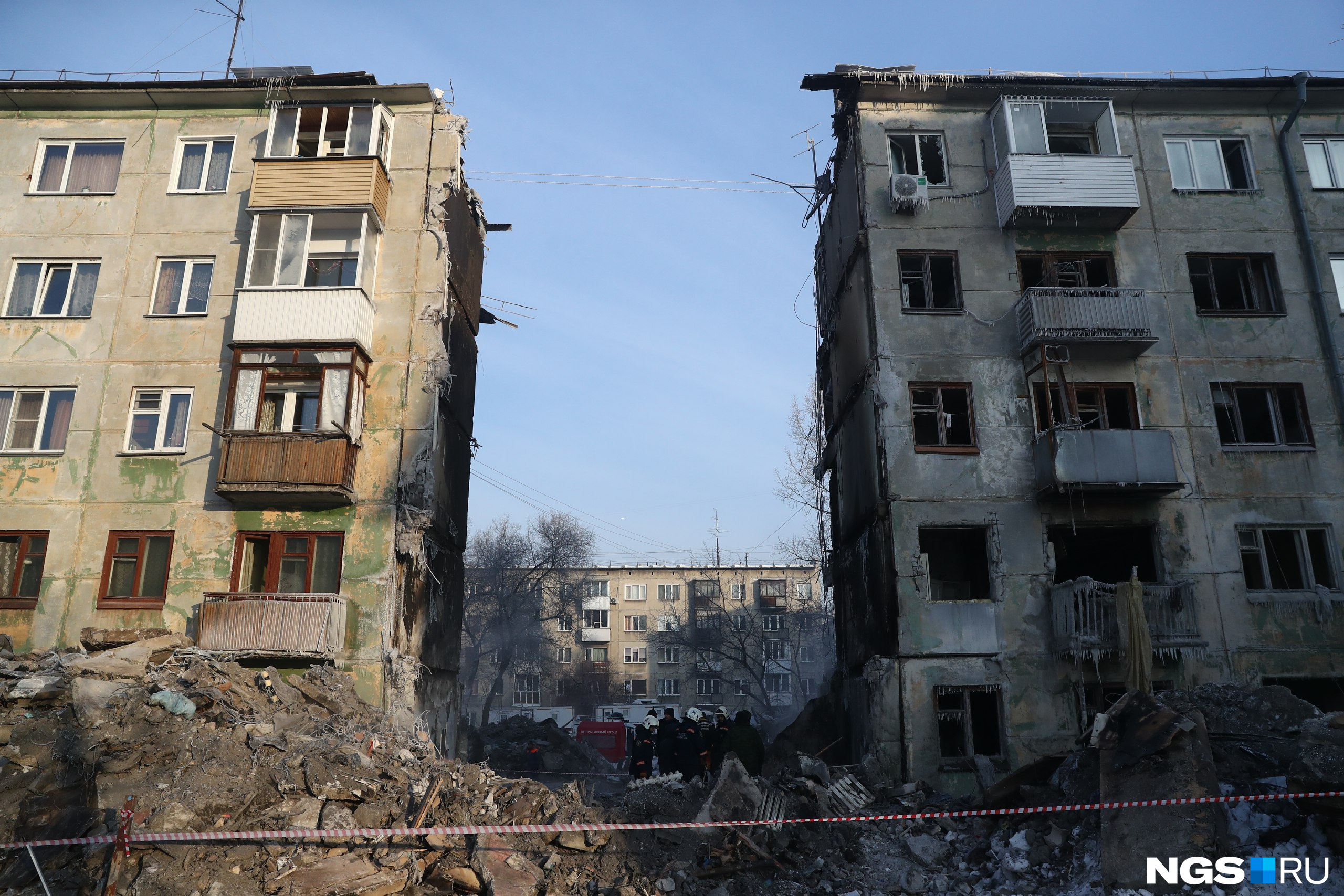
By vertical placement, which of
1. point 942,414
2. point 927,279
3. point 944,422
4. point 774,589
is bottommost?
point 944,422

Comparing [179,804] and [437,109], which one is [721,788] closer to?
[179,804]

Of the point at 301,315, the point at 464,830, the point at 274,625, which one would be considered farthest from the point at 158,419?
the point at 464,830

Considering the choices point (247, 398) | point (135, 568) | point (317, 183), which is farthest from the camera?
point (317, 183)

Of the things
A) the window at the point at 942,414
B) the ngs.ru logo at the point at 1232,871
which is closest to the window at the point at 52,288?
the window at the point at 942,414

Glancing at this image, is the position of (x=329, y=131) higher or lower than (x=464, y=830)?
higher

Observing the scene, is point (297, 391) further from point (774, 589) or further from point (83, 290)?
point (774, 589)

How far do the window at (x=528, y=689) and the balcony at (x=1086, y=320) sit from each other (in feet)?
183

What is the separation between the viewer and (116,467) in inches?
792

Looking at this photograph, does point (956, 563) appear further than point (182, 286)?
Yes

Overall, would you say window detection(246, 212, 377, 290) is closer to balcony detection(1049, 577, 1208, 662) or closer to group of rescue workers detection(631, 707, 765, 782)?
group of rescue workers detection(631, 707, 765, 782)

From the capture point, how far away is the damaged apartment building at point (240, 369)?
755 inches

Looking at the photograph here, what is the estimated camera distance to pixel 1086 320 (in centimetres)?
2012

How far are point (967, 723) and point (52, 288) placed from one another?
76.9 ft

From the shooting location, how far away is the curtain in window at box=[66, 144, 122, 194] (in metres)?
22.1
